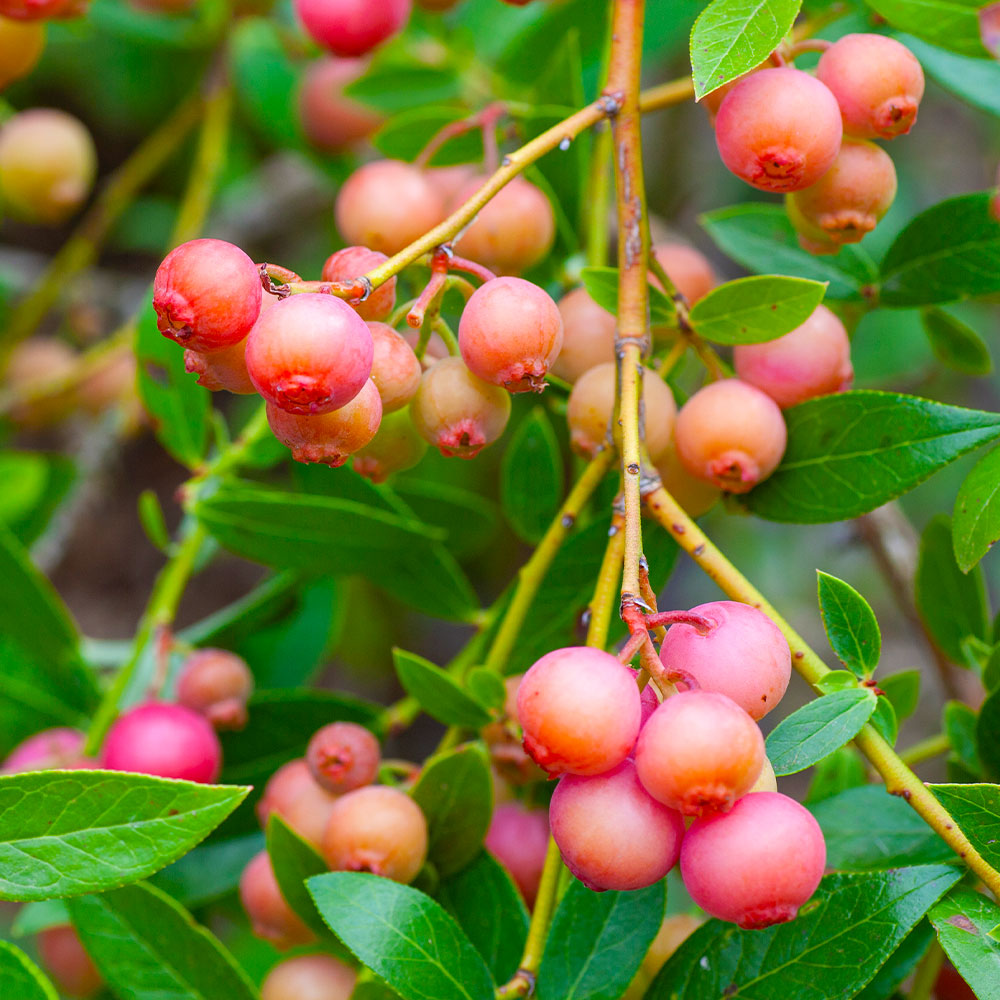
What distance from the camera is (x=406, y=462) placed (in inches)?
32.9

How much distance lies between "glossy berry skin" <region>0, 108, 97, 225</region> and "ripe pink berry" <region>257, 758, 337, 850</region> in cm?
112

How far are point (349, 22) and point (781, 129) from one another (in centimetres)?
62

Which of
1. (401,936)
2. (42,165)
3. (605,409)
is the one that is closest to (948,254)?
(605,409)

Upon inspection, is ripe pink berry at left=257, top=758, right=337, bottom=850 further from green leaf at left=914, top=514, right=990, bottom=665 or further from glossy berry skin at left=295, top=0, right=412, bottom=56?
glossy berry skin at left=295, top=0, right=412, bottom=56

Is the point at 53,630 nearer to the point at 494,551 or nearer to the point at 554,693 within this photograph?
the point at 554,693

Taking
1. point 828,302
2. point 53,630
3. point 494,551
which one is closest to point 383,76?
point 828,302

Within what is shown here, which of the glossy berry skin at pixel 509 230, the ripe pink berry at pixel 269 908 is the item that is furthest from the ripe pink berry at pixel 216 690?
the glossy berry skin at pixel 509 230

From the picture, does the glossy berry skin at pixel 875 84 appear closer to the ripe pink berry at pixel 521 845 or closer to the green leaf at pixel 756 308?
the green leaf at pixel 756 308

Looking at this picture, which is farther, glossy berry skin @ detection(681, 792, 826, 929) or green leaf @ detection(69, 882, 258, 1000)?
green leaf @ detection(69, 882, 258, 1000)

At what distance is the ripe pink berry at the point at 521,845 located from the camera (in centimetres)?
101

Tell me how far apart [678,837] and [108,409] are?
1589mm

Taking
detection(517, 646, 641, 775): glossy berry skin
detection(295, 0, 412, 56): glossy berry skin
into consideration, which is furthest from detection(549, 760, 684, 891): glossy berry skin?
detection(295, 0, 412, 56): glossy berry skin

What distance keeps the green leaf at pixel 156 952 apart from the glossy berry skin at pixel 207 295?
1.60 ft

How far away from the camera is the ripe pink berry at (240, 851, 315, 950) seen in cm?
95
